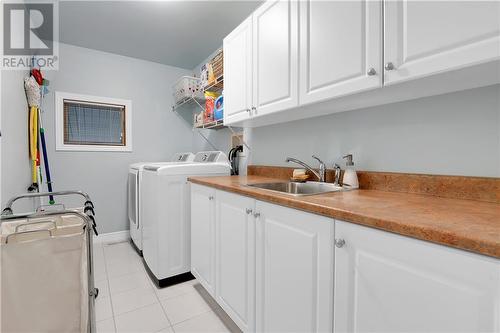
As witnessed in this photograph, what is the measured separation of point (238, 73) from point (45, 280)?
1.76 metres

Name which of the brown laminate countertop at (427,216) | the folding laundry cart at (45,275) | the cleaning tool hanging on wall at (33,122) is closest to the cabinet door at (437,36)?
the brown laminate countertop at (427,216)

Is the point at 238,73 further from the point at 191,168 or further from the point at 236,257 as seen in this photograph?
the point at 236,257

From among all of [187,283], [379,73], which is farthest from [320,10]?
[187,283]

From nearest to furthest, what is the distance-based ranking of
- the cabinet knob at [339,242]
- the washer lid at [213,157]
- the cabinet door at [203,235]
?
1. the cabinet knob at [339,242]
2. the cabinet door at [203,235]
3. the washer lid at [213,157]

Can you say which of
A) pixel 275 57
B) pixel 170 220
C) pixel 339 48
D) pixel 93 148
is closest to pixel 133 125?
pixel 93 148

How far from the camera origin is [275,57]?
1523mm

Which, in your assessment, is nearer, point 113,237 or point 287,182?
point 287,182

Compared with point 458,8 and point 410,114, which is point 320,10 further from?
point 410,114

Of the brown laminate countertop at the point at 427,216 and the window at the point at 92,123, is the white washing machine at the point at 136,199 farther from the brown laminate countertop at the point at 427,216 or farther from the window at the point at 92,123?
the brown laminate countertop at the point at 427,216

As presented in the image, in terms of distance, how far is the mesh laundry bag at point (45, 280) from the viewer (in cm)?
99

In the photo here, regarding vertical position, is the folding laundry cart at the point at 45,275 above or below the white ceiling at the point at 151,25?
below

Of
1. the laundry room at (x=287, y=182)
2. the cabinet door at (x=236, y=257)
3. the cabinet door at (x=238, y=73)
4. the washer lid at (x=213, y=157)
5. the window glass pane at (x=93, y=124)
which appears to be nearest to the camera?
the laundry room at (x=287, y=182)

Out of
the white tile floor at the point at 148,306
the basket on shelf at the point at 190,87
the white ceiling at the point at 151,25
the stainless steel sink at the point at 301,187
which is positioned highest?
the white ceiling at the point at 151,25

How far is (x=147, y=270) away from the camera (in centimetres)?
239
